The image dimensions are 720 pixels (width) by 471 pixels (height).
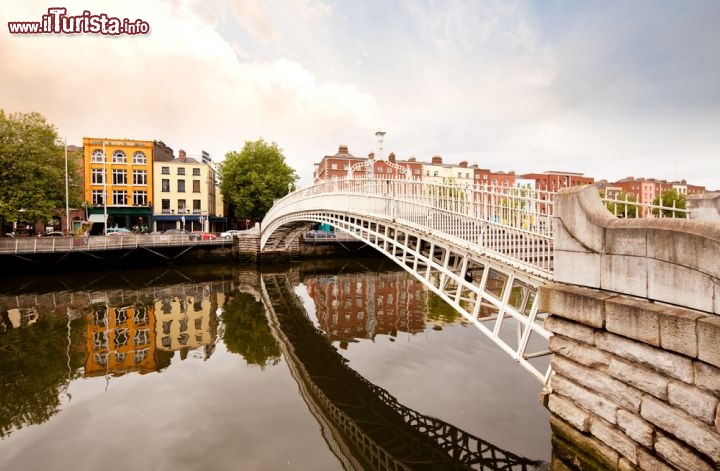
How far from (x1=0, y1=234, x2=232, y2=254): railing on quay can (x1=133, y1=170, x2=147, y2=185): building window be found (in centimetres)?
1744

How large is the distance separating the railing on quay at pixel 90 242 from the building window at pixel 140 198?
16.8 metres

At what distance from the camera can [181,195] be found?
43250 mm


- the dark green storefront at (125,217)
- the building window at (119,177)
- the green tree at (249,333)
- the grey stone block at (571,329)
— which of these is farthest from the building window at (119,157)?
the grey stone block at (571,329)

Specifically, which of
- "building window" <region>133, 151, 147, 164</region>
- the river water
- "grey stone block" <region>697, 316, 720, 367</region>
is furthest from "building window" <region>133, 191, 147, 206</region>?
"grey stone block" <region>697, 316, 720, 367</region>

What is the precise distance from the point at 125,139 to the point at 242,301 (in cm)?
3324

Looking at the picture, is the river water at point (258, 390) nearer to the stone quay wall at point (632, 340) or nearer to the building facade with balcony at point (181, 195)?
the stone quay wall at point (632, 340)

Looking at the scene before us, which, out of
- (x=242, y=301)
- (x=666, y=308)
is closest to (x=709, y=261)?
(x=666, y=308)

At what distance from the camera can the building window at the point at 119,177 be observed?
40250 millimetres

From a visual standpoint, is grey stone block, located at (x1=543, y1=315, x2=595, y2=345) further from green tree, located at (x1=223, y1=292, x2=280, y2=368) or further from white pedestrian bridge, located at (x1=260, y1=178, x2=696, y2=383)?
green tree, located at (x1=223, y1=292, x2=280, y2=368)

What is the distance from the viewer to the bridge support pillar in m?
3.52

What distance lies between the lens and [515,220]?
6.88m

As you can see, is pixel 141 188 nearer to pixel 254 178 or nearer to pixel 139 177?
pixel 139 177

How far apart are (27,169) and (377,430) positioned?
32222mm

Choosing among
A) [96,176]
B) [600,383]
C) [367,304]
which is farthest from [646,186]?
[96,176]
